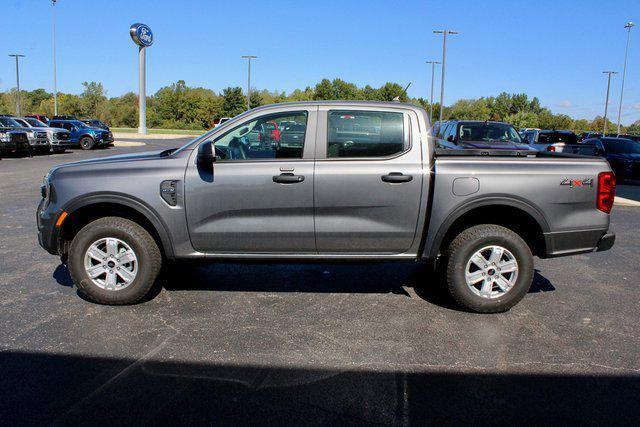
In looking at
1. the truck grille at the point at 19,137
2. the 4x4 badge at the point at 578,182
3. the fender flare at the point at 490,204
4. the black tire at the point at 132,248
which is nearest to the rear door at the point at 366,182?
the fender flare at the point at 490,204

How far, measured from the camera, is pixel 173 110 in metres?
89.5

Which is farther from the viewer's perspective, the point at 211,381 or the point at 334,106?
the point at 334,106

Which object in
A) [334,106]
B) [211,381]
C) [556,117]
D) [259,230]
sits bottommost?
[211,381]

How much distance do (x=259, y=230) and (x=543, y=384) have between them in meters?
2.61

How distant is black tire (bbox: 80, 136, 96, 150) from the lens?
30.5 m

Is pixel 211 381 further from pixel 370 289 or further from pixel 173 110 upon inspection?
pixel 173 110

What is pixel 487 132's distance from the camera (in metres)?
13.2

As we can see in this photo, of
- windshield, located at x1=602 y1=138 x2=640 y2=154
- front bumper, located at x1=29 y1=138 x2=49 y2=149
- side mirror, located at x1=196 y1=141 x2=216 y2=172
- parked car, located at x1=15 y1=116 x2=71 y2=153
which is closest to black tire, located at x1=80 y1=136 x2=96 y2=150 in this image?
parked car, located at x1=15 y1=116 x2=71 y2=153

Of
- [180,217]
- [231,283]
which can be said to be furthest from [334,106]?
[231,283]

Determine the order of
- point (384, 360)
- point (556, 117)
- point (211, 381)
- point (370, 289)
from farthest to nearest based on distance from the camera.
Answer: point (556, 117) → point (370, 289) → point (384, 360) → point (211, 381)

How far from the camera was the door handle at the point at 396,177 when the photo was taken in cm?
476

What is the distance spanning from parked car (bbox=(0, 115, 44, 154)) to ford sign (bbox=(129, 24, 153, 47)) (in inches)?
1143

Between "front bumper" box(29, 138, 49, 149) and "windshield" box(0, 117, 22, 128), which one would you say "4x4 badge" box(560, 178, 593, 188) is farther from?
"windshield" box(0, 117, 22, 128)

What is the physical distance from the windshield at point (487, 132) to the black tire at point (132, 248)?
976 cm
